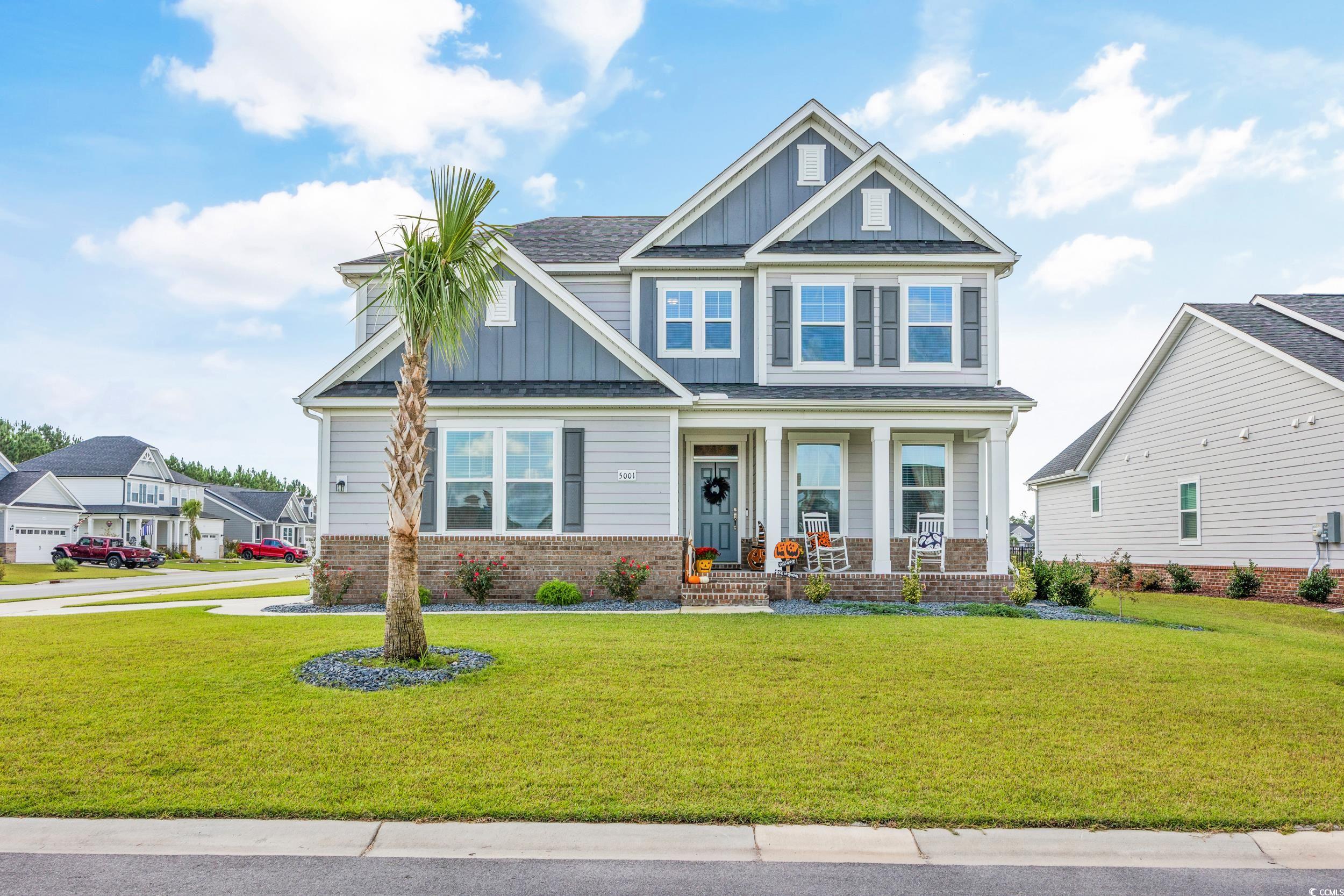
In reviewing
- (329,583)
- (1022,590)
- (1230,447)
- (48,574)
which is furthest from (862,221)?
(48,574)

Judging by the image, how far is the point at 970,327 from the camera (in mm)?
16000

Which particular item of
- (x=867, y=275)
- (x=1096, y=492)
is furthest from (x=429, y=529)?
(x=1096, y=492)

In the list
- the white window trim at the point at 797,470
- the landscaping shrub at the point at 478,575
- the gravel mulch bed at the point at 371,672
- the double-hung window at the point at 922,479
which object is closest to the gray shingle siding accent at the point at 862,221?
the white window trim at the point at 797,470

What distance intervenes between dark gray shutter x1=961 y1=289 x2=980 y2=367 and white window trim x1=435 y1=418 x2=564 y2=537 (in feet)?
25.9

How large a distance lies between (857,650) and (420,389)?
5.53 metres

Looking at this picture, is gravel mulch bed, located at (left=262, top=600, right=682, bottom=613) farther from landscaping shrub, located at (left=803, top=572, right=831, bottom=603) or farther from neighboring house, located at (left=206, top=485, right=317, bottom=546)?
neighboring house, located at (left=206, top=485, right=317, bottom=546)

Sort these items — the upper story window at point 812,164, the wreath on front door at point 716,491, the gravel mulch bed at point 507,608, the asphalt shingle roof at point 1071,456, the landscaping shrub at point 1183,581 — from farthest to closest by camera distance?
the asphalt shingle roof at point 1071,456 < the landscaping shrub at point 1183,581 < the upper story window at point 812,164 < the wreath on front door at point 716,491 < the gravel mulch bed at point 507,608

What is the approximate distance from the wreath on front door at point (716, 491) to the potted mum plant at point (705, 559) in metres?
0.96

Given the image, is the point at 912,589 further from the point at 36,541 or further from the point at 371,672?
the point at 36,541

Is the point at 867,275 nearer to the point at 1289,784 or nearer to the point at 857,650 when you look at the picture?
the point at 857,650

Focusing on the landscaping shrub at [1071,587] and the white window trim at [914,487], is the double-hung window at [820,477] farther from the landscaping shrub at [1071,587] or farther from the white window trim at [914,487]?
the landscaping shrub at [1071,587]

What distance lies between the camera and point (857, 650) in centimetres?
912

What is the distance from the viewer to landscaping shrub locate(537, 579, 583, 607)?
45.0 feet

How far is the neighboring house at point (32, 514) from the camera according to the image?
39969 millimetres
